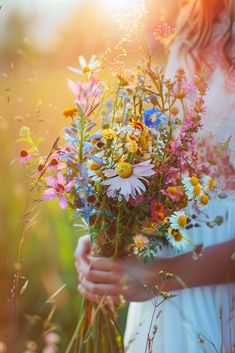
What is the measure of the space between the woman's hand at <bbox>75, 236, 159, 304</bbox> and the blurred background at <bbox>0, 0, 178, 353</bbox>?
0.36 meters

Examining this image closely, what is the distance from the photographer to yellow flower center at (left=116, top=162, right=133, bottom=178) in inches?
43.2

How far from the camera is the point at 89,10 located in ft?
8.18

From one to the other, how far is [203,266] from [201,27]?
28.9 inches

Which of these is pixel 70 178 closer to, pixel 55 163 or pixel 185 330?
pixel 55 163

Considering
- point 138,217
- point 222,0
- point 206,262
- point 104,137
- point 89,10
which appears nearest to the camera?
point 104,137

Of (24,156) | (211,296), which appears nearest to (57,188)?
(24,156)

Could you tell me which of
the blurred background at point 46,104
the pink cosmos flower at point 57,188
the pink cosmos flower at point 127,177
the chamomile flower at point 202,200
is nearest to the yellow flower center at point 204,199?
the chamomile flower at point 202,200

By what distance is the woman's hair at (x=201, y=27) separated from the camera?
5.65 feet

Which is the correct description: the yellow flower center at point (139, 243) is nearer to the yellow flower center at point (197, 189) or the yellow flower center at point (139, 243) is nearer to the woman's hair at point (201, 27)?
the yellow flower center at point (197, 189)

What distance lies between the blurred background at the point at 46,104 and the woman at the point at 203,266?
0.61ft

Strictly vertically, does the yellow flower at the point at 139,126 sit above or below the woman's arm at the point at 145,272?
above

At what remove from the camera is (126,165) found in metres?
1.10

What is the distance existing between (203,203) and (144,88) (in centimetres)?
27

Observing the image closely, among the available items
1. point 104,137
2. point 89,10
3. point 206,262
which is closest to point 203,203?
point 104,137
